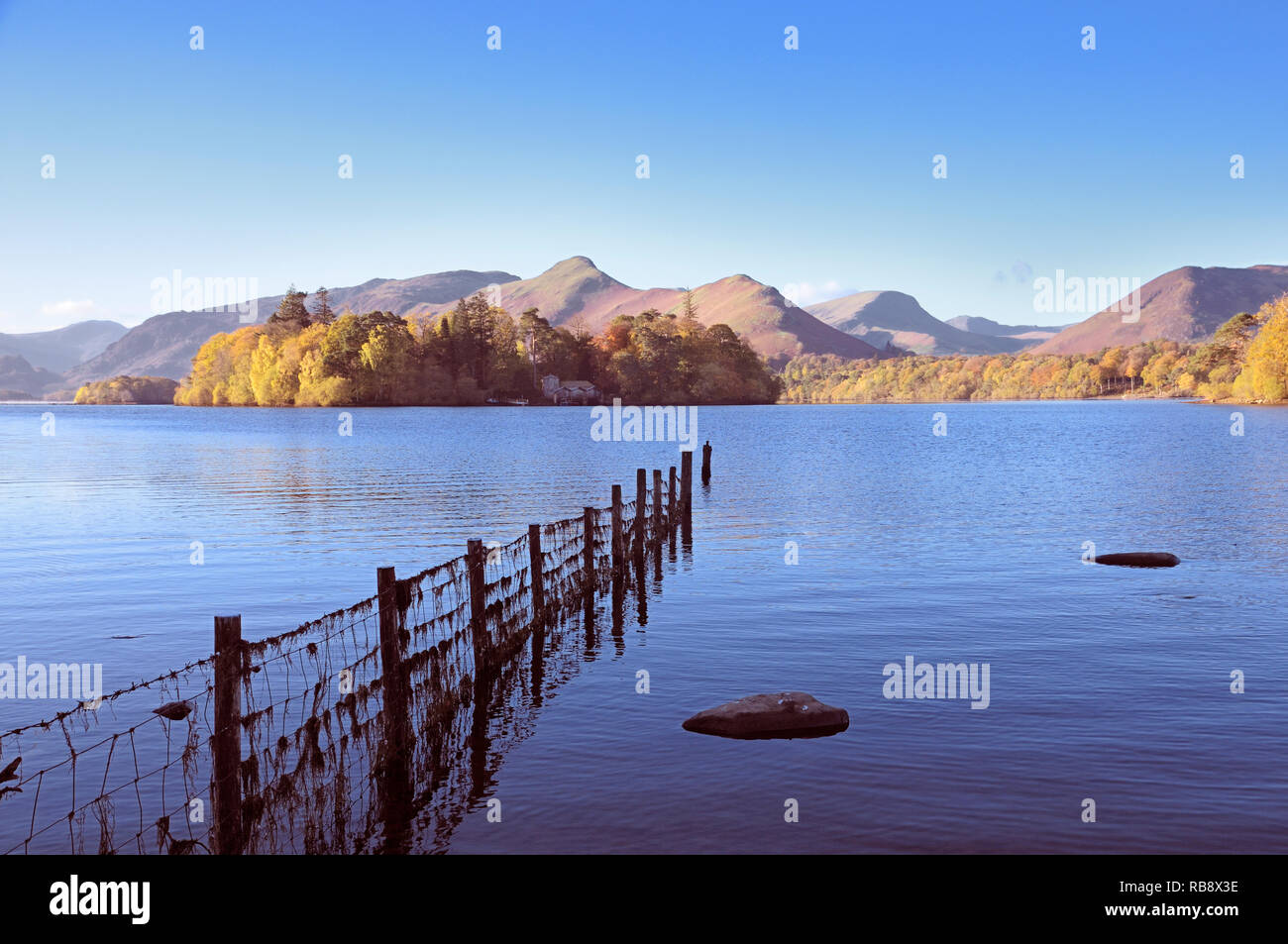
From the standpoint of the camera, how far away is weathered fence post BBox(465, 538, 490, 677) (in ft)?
51.2

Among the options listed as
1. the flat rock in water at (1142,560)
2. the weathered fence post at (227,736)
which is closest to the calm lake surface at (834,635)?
the flat rock in water at (1142,560)

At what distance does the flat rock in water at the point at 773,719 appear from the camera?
13.9 metres

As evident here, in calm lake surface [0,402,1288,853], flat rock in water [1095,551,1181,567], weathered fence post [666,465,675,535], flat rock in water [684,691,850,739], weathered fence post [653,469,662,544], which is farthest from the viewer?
weathered fence post [666,465,675,535]

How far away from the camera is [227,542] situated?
111 ft

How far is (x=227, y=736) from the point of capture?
9.13 metres

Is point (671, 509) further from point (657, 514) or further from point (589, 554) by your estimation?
point (589, 554)

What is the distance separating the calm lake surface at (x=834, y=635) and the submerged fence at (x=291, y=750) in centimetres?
88

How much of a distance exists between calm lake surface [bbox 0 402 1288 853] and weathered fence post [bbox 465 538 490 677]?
4.24 feet

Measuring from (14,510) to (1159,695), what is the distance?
4483cm

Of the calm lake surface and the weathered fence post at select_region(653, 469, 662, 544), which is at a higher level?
the weathered fence post at select_region(653, 469, 662, 544)

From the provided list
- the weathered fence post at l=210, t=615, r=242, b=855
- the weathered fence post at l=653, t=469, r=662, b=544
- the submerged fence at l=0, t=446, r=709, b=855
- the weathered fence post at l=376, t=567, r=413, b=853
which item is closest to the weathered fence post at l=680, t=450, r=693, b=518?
the weathered fence post at l=653, t=469, r=662, b=544

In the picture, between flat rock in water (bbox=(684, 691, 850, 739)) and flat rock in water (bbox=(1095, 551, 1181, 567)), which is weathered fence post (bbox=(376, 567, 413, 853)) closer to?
flat rock in water (bbox=(684, 691, 850, 739))
